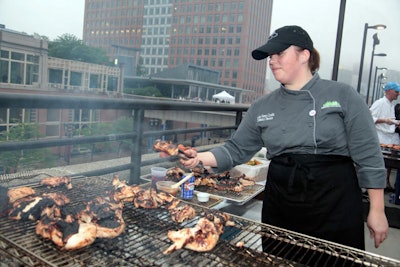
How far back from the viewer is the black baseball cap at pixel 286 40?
1821 millimetres

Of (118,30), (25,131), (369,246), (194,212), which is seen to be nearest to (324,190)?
(194,212)

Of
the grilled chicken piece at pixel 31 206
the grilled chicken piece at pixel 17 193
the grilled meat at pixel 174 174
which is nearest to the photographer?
the grilled chicken piece at pixel 31 206

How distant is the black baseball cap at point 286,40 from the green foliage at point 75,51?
540 cm

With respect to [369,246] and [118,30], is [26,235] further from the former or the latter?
[118,30]

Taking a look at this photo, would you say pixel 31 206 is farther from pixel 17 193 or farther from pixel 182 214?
pixel 182 214

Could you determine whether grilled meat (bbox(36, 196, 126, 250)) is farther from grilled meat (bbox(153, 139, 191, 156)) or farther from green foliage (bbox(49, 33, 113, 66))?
green foliage (bbox(49, 33, 113, 66))

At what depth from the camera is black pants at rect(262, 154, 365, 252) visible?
71.2 inches

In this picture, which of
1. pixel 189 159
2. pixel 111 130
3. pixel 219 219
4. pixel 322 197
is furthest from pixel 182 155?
pixel 111 130

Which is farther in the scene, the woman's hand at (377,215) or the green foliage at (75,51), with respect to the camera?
the green foliage at (75,51)

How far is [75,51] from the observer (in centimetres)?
812

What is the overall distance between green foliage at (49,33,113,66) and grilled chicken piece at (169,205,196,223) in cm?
554

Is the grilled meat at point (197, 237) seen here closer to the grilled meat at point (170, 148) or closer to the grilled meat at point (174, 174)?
the grilled meat at point (170, 148)

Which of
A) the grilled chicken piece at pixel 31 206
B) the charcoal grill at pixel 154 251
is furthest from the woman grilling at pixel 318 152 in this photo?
the grilled chicken piece at pixel 31 206

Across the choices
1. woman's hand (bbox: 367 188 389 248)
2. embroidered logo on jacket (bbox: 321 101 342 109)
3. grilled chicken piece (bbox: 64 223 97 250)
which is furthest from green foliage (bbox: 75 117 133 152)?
woman's hand (bbox: 367 188 389 248)
